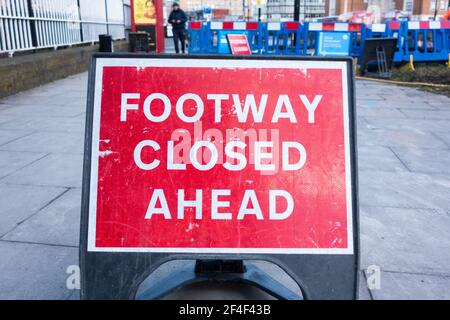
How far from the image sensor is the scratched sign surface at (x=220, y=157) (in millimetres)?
2137

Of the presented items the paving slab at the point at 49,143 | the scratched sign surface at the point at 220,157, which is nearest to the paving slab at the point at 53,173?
the paving slab at the point at 49,143

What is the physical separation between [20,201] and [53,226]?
674 mm

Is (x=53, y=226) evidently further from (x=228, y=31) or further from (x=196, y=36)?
(x=196, y=36)

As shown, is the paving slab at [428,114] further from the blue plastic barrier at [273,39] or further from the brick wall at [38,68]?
the blue plastic barrier at [273,39]

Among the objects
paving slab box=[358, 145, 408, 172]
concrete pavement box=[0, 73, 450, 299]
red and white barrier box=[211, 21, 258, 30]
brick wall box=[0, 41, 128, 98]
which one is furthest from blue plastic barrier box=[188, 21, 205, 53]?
paving slab box=[358, 145, 408, 172]

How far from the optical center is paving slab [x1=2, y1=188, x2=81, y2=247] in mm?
3299

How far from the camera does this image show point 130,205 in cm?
214

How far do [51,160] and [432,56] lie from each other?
42.1 ft

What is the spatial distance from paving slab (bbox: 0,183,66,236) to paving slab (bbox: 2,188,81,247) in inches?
3.0

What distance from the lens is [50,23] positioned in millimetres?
11734

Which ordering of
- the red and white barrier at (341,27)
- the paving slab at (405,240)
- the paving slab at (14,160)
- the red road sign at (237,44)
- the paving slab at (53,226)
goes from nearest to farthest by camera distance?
the paving slab at (405,240) < the paving slab at (53,226) < the paving slab at (14,160) < the red road sign at (237,44) < the red and white barrier at (341,27)

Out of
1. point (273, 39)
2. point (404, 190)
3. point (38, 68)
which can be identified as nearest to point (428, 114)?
point (404, 190)

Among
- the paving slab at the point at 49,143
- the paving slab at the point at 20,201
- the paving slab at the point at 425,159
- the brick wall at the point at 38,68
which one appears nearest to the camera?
the paving slab at the point at 20,201

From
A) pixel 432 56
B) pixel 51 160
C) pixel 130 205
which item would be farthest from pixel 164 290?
pixel 432 56
